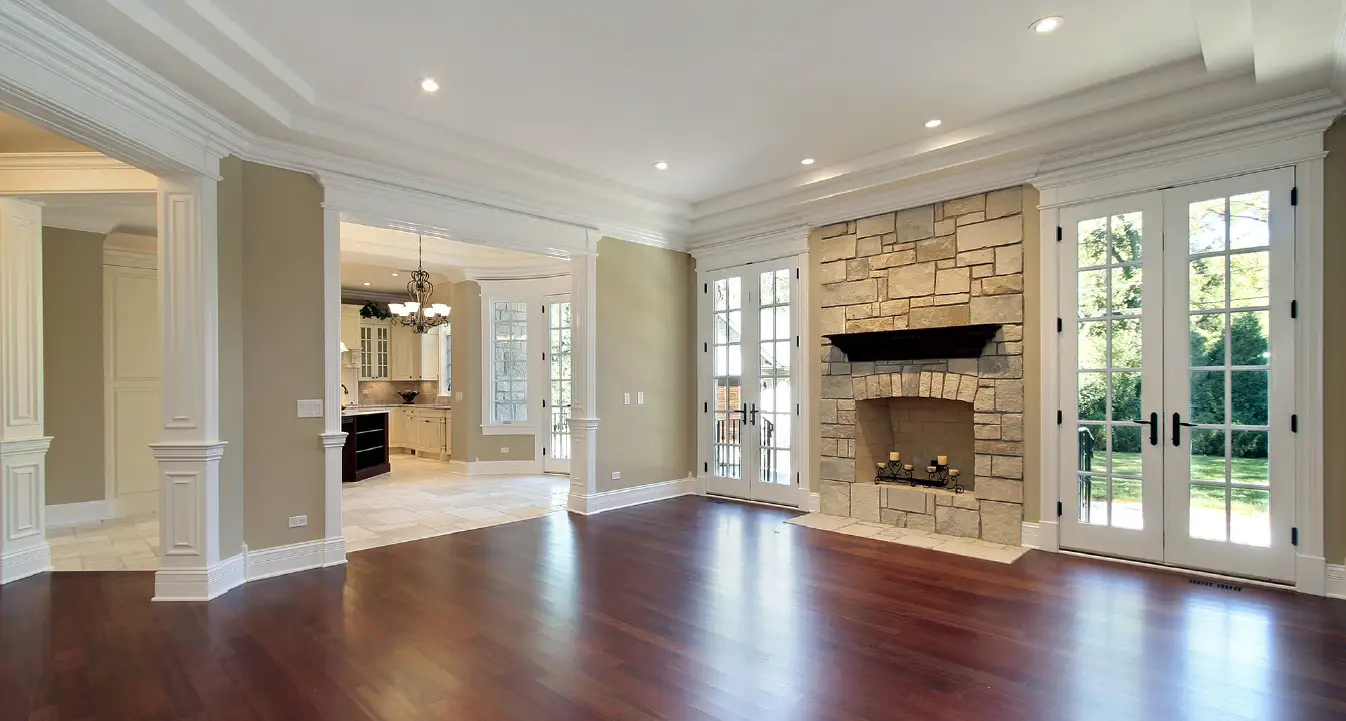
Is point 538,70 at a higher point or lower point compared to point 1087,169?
higher

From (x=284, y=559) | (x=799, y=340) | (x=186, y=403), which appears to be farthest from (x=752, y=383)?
(x=186, y=403)

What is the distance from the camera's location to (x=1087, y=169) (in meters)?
4.56

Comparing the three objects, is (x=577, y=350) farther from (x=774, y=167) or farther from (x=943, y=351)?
(x=943, y=351)

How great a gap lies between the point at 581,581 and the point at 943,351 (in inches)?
136

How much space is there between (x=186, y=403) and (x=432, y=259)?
5049 millimetres

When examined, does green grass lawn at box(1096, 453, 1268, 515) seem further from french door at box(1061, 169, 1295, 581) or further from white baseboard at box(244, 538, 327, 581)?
white baseboard at box(244, 538, 327, 581)

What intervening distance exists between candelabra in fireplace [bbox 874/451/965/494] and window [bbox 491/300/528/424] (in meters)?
5.23

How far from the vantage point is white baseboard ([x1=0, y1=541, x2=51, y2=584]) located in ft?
13.9

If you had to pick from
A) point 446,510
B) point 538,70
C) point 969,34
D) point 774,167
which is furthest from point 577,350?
point 969,34

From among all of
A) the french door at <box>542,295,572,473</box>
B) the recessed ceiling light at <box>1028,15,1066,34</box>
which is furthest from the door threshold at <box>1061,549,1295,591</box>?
the french door at <box>542,295,572,473</box>

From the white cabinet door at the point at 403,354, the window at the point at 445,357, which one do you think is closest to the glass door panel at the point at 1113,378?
the window at the point at 445,357

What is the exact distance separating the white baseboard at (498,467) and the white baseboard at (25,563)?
15.5ft

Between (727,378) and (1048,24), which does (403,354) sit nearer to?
(727,378)

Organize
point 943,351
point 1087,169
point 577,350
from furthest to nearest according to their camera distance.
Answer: point 577,350, point 943,351, point 1087,169
